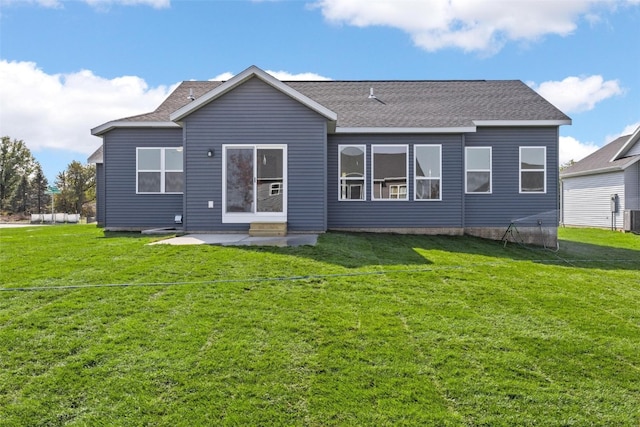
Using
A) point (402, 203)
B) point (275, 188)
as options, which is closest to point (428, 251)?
point (402, 203)

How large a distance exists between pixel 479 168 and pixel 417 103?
351 cm

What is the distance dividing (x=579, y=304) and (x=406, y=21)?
1089 centimetres

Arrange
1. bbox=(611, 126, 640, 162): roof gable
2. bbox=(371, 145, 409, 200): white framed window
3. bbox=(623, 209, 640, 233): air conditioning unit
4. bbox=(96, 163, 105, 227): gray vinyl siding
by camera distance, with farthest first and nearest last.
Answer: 1. bbox=(611, 126, 640, 162): roof gable
2. bbox=(623, 209, 640, 233): air conditioning unit
3. bbox=(96, 163, 105, 227): gray vinyl siding
4. bbox=(371, 145, 409, 200): white framed window

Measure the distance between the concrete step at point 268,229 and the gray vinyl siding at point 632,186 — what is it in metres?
16.8

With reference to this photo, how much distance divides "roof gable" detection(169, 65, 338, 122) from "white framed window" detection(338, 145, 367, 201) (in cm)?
207

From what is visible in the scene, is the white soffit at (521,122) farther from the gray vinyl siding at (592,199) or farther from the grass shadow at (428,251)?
the gray vinyl siding at (592,199)

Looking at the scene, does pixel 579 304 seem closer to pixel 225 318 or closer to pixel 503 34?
pixel 225 318

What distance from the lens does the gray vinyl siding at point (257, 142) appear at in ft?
34.7

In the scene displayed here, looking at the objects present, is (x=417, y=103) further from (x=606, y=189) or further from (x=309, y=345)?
(x=309, y=345)

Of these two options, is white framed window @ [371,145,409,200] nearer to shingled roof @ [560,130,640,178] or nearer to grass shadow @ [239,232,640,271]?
grass shadow @ [239,232,640,271]

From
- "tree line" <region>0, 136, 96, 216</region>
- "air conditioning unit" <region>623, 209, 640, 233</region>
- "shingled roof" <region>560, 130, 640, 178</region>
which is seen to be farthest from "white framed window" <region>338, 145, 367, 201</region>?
"tree line" <region>0, 136, 96, 216</region>

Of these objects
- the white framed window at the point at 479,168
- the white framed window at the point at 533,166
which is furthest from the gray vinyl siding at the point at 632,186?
the white framed window at the point at 479,168

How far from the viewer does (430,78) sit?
1700 cm

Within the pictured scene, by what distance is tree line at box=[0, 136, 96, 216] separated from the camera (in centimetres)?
3906
